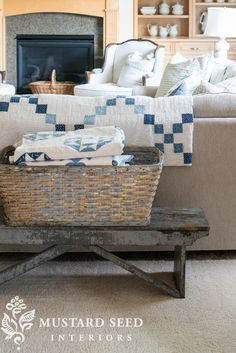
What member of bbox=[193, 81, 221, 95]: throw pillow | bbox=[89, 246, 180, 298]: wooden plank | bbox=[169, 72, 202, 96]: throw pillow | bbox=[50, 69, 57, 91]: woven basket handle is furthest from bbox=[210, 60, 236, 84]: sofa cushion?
bbox=[50, 69, 57, 91]: woven basket handle

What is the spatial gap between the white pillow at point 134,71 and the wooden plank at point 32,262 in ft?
14.2

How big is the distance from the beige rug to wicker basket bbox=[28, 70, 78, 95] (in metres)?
4.99

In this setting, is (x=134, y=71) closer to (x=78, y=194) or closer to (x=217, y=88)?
(x=217, y=88)

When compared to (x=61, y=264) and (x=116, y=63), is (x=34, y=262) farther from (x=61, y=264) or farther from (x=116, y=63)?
(x=116, y=63)

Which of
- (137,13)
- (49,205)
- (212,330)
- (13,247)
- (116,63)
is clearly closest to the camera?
(212,330)

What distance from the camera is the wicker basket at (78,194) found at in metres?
2.38

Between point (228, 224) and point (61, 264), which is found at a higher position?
point (228, 224)

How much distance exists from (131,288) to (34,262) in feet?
1.34

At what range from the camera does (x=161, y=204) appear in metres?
2.85

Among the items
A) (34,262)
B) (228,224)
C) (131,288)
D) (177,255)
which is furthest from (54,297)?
(228,224)

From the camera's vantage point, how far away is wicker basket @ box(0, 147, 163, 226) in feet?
7.80

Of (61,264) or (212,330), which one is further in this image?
(61,264)

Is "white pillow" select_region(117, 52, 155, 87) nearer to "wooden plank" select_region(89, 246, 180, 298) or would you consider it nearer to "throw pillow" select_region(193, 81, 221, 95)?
"throw pillow" select_region(193, 81, 221, 95)

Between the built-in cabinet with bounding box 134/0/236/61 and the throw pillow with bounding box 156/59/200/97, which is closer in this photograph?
the throw pillow with bounding box 156/59/200/97
